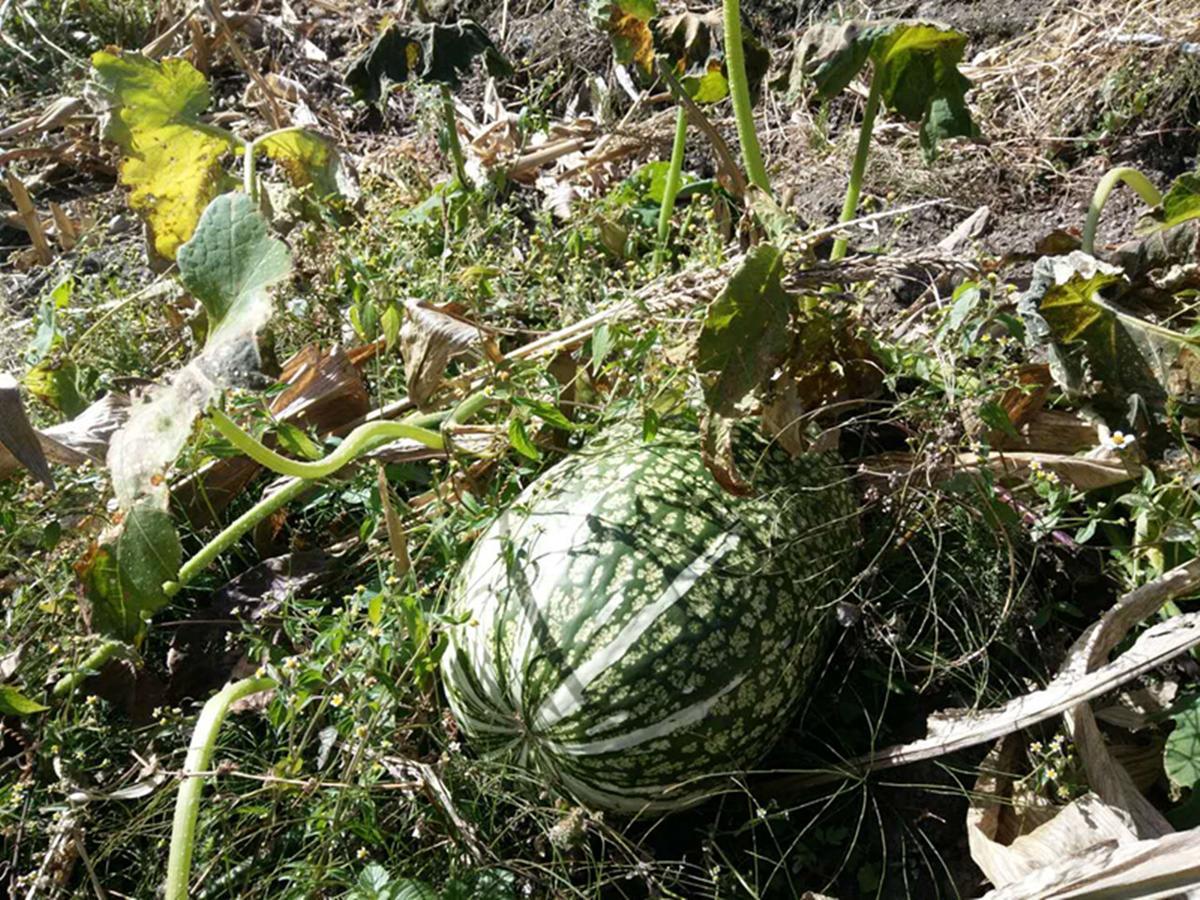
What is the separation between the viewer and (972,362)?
2.62 meters

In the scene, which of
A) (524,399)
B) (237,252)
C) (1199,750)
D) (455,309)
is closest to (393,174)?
(455,309)

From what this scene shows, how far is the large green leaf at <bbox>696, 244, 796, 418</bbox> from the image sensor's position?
6.63 feet

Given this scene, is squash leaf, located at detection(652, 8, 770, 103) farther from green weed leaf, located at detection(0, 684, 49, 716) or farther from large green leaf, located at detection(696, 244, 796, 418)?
green weed leaf, located at detection(0, 684, 49, 716)

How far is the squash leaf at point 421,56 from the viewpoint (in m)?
2.87

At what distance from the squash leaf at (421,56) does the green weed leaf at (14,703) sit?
1602mm

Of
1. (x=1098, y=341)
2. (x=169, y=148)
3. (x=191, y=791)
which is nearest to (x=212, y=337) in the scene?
(x=191, y=791)

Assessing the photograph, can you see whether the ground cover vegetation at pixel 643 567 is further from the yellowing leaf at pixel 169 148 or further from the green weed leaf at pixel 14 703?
the yellowing leaf at pixel 169 148

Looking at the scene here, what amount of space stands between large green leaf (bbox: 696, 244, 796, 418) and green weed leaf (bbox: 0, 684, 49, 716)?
4.19 feet

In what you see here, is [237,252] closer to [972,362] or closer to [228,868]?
[228,868]

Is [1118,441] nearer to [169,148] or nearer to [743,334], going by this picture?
[743,334]

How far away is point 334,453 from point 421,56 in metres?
1.17

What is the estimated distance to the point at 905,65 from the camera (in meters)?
2.48

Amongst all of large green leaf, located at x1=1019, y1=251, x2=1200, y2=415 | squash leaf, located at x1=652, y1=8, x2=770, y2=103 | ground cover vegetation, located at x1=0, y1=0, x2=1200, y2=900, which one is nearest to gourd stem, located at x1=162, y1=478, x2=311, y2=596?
ground cover vegetation, located at x1=0, y1=0, x2=1200, y2=900

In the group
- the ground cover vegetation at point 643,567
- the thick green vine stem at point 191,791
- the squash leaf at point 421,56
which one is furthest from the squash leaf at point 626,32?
the thick green vine stem at point 191,791
